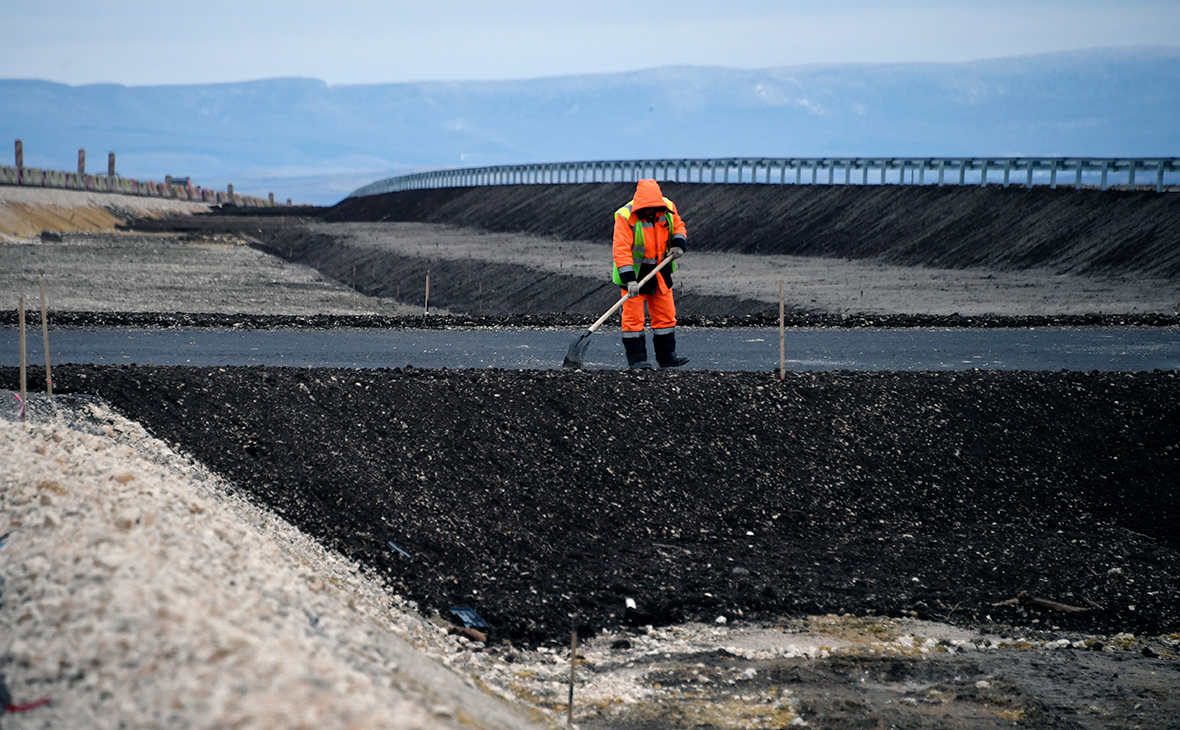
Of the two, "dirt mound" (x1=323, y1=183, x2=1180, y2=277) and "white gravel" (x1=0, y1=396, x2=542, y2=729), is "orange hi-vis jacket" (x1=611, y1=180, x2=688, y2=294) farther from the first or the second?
"dirt mound" (x1=323, y1=183, x2=1180, y2=277)

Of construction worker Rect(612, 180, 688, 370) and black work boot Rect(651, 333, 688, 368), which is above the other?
construction worker Rect(612, 180, 688, 370)

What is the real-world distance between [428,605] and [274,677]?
3347 millimetres

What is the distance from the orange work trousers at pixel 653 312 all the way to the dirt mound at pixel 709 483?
83cm

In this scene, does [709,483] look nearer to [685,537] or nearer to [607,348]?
[685,537]

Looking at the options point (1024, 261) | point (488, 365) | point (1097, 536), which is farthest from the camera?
point (1024, 261)

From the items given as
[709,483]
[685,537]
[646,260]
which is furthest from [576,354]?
[685,537]

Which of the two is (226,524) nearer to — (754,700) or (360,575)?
(360,575)

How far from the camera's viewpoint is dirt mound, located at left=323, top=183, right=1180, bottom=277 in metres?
24.6

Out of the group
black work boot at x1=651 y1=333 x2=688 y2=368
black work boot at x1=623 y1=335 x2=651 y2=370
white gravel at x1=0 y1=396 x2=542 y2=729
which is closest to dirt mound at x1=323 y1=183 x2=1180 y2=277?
black work boot at x1=651 y1=333 x2=688 y2=368

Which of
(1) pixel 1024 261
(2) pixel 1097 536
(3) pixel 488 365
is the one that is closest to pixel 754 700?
(2) pixel 1097 536

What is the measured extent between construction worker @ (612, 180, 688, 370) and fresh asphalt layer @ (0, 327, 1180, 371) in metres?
1.32

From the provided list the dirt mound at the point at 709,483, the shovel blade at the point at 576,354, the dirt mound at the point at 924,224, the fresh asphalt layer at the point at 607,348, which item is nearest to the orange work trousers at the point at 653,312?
the shovel blade at the point at 576,354

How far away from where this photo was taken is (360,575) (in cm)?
748

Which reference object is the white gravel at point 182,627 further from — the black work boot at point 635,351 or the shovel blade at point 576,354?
the shovel blade at point 576,354
